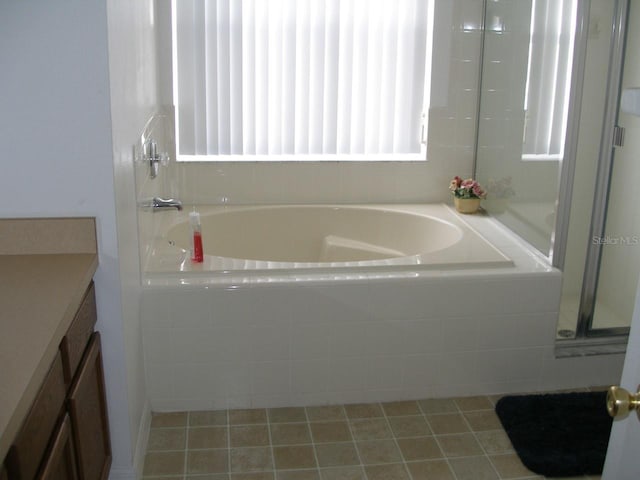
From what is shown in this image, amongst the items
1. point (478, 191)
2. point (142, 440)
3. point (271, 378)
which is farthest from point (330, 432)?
point (478, 191)

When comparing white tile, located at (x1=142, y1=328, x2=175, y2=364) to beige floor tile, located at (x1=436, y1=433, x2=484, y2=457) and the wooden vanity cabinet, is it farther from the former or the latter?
beige floor tile, located at (x1=436, y1=433, x2=484, y2=457)

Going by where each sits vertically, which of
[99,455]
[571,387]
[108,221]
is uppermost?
[108,221]

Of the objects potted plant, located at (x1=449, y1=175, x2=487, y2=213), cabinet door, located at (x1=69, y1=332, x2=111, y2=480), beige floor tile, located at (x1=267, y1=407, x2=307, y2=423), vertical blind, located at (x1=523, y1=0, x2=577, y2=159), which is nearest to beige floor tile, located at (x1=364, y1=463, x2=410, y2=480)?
beige floor tile, located at (x1=267, y1=407, x2=307, y2=423)

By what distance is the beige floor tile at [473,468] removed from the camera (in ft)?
7.67

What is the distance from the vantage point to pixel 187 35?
11.0 ft

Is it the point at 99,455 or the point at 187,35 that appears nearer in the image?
the point at 99,455

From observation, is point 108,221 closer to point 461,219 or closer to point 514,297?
point 514,297

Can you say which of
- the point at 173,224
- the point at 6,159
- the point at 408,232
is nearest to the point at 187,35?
the point at 173,224

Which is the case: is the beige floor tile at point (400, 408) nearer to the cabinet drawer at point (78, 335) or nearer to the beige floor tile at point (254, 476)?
the beige floor tile at point (254, 476)

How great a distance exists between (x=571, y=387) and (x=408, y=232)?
1.03 meters

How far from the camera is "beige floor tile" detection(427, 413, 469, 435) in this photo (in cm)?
259

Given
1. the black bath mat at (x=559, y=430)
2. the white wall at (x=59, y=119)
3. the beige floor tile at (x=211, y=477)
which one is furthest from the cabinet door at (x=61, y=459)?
the black bath mat at (x=559, y=430)

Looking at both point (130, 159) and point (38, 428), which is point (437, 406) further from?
point (38, 428)

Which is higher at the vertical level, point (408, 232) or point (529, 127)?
point (529, 127)
